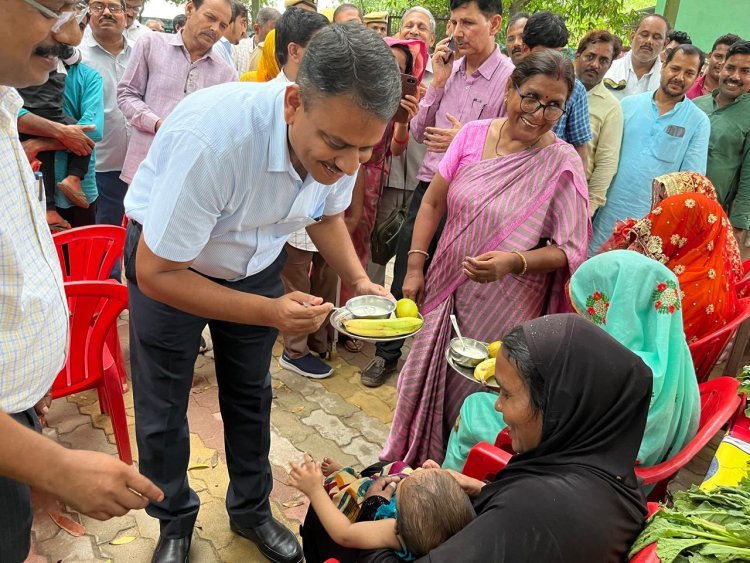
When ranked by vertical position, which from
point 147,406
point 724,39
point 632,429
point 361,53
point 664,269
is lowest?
point 147,406

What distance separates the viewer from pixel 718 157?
14.9 ft

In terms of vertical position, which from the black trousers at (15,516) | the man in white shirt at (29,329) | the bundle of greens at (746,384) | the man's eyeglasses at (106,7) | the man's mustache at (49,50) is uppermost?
the man's mustache at (49,50)

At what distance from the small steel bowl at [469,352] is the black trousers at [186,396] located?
2.65 ft

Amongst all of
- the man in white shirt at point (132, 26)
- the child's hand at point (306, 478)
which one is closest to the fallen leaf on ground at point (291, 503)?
the child's hand at point (306, 478)

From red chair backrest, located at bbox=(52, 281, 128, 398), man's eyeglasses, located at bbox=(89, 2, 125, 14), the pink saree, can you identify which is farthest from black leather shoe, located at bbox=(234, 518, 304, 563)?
man's eyeglasses, located at bbox=(89, 2, 125, 14)

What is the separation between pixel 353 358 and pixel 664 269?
2.48 m

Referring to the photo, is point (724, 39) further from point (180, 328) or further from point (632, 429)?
point (180, 328)

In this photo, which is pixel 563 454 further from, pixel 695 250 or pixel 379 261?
pixel 379 261

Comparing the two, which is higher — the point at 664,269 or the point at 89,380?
the point at 664,269

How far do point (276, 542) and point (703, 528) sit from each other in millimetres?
1692

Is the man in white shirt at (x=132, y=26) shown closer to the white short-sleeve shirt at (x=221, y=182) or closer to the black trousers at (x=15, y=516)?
the white short-sleeve shirt at (x=221, y=182)

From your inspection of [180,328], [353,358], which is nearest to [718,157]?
[353,358]

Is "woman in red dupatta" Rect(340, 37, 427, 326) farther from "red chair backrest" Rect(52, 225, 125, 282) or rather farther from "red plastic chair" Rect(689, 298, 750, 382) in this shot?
"red plastic chair" Rect(689, 298, 750, 382)

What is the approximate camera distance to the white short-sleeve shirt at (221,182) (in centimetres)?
161
